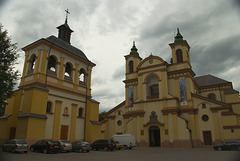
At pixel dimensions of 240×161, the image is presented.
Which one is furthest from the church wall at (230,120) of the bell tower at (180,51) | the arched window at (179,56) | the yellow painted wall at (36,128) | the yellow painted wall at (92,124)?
the yellow painted wall at (36,128)

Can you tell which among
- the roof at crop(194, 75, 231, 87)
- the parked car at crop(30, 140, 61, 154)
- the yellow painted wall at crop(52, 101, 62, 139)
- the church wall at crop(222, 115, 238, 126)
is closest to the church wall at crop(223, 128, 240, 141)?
the church wall at crop(222, 115, 238, 126)

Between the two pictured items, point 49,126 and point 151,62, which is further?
point 151,62

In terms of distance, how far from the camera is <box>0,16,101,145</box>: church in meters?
20.2

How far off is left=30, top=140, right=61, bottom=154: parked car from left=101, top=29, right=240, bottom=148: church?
62.9 feet

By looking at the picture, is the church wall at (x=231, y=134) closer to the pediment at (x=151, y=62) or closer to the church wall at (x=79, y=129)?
the pediment at (x=151, y=62)

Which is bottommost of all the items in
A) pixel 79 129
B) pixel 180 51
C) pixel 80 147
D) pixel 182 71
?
pixel 80 147

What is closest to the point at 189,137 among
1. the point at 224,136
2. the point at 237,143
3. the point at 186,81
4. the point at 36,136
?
the point at 224,136

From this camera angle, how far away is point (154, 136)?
112ft

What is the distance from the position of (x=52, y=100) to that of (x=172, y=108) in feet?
65.0

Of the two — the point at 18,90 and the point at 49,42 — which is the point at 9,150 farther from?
the point at 49,42

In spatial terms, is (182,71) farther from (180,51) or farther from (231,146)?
(231,146)

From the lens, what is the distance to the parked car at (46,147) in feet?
56.6

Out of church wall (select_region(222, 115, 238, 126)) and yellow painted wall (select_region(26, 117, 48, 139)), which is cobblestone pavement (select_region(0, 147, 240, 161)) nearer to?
yellow painted wall (select_region(26, 117, 48, 139))

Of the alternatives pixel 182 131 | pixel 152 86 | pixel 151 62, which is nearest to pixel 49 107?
pixel 182 131
